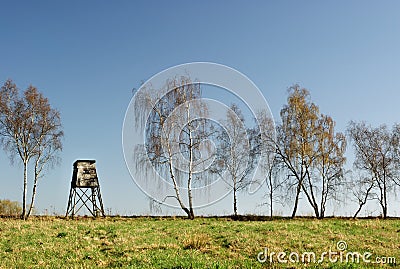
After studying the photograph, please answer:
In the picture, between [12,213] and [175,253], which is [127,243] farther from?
[12,213]

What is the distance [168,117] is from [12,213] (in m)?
16.2

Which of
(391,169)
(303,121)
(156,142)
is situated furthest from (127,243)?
(391,169)

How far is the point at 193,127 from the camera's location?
121 ft

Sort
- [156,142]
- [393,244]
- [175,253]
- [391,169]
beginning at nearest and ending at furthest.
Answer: [175,253] → [393,244] → [156,142] → [391,169]

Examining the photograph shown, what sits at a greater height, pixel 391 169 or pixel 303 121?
pixel 303 121

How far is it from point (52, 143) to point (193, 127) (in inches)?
497

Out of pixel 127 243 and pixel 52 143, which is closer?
pixel 127 243

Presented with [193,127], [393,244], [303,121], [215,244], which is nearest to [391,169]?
[303,121]

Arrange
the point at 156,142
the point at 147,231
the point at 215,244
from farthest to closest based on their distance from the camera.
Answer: the point at 156,142 → the point at 147,231 → the point at 215,244

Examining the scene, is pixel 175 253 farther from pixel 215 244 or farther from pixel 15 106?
pixel 15 106

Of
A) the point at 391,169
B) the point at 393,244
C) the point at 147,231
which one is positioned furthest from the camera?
the point at 391,169

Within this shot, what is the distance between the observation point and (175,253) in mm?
13578

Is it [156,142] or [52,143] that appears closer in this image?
[156,142]

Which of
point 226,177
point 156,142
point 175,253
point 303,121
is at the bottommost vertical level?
point 175,253
